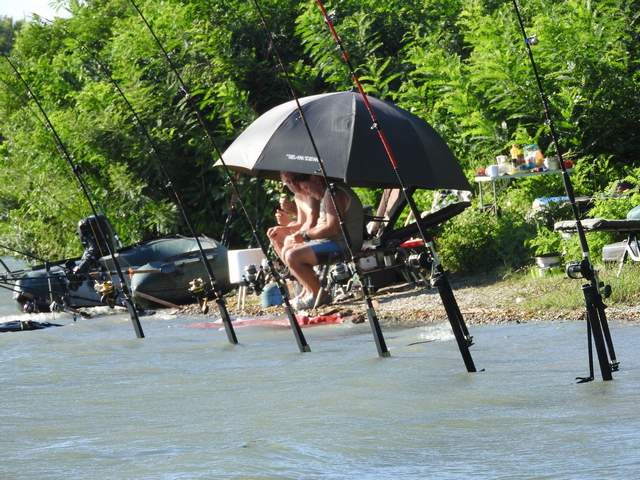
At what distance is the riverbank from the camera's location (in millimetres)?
11133

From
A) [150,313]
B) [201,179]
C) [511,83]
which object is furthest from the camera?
[201,179]

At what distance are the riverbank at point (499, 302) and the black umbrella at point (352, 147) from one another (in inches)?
43.0

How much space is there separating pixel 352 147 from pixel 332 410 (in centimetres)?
532

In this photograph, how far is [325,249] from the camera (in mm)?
13617

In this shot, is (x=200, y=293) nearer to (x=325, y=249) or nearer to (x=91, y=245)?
(x=325, y=249)

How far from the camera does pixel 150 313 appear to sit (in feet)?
53.7

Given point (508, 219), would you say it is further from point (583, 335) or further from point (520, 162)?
point (583, 335)

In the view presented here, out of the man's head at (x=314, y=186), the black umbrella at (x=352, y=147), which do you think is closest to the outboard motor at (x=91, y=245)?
the black umbrella at (x=352, y=147)

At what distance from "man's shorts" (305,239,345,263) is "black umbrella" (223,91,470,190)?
62cm

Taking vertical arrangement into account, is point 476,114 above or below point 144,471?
above

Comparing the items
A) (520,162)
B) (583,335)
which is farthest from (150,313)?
(583,335)

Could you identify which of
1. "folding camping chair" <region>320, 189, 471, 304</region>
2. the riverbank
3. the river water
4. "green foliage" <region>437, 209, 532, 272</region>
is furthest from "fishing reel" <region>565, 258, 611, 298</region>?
"green foliage" <region>437, 209, 532, 272</region>

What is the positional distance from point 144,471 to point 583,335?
4471 millimetres

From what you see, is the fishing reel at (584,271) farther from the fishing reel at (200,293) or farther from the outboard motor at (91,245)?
the outboard motor at (91,245)
